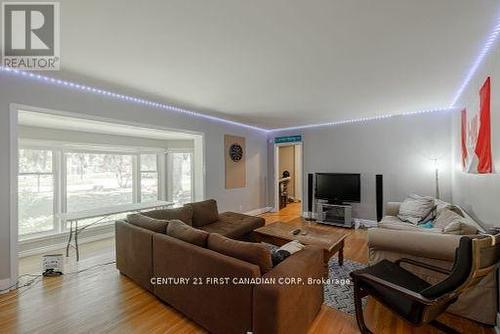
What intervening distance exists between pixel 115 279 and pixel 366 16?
3683mm

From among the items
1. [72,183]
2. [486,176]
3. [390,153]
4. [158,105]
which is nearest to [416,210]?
[486,176]

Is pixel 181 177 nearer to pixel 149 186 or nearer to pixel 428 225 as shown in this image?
pixel 149 186

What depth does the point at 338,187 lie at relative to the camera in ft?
17.6

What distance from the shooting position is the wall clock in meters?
5.61

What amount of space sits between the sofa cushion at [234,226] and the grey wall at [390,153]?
2.89 metres

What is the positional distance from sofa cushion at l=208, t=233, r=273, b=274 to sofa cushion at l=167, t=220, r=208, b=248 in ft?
0.54

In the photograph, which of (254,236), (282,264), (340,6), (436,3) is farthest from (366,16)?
(254,236)

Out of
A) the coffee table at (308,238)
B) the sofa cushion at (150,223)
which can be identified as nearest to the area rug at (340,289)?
the coffee table at (308,238)

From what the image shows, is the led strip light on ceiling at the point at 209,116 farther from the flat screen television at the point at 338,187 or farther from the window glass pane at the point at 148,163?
the window glass pane at the point at 148,163

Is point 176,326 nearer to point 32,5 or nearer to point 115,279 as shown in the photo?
point 115,279

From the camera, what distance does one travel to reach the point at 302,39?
201 cm

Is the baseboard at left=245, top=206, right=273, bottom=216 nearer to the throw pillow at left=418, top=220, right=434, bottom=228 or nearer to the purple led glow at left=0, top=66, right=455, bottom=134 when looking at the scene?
the purple led glow at left=0, top=66, right=455, bottom=134

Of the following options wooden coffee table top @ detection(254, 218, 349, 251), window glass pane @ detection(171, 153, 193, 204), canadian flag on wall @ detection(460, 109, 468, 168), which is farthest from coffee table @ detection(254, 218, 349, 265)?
window glass pane @ detection(171, 153, 193, 204)

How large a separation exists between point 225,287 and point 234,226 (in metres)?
1.83
